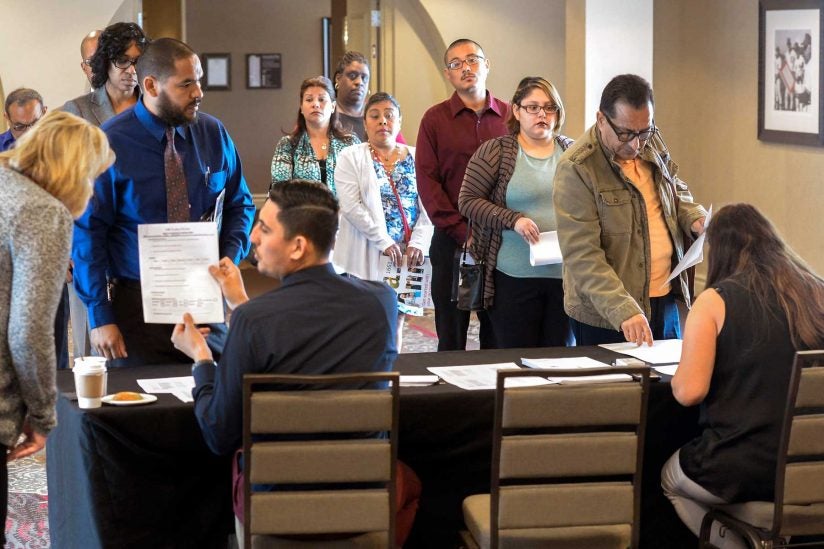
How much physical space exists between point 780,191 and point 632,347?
4.00 meters

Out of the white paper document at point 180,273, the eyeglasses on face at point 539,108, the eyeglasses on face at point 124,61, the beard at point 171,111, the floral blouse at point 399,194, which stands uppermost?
the eyeglasses on face at point 124,61

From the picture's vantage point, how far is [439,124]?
17.9 feet

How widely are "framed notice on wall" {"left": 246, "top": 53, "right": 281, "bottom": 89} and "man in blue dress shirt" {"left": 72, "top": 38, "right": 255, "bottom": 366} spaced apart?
888 cm

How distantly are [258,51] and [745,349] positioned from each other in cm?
1031

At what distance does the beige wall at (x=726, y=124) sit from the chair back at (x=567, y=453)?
15.1ft

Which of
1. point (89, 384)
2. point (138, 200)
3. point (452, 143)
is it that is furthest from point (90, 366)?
point (452, 143)

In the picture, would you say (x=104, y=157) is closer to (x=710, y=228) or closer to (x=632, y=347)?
(x=710, y=228)

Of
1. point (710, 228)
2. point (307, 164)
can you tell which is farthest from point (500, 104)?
point (710, 228)

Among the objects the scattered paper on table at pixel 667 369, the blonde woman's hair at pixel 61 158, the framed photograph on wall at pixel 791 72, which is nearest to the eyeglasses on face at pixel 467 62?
the scattered paper on table at pixel 667 369

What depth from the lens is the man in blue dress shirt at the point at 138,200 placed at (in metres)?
3.80

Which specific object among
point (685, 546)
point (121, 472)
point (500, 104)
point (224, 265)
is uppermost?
point (500, 104)

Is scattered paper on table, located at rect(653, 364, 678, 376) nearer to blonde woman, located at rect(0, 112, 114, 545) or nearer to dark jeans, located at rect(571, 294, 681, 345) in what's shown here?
dark jeans, located at rect(571, 294, 681, 345)

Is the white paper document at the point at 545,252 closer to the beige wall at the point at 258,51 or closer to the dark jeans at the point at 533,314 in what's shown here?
the dark jeans at the point at 533,314

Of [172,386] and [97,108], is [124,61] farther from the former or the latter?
[172,386]
